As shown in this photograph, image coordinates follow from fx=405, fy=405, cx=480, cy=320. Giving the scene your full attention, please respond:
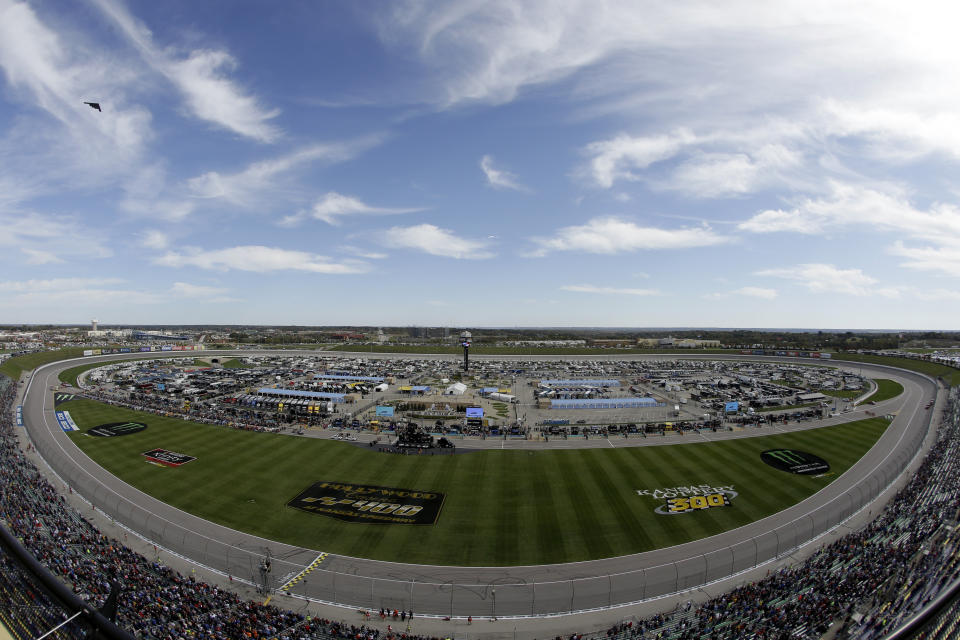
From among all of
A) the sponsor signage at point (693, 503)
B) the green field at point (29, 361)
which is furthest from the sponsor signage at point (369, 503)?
the green field at point (29, 361)

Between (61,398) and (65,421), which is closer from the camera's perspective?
(65,421)

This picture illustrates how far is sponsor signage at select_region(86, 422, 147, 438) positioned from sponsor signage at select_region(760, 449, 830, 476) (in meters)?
66.2

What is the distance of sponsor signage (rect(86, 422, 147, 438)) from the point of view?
4456 centimetres

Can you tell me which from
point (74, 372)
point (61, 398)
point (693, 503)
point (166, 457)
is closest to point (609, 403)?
point (693, 503)

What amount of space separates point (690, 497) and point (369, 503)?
942 inches

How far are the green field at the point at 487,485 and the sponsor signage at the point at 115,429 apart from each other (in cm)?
122

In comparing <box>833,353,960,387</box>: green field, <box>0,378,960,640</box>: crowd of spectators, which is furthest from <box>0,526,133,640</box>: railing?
<box>833,353,960,387</box>: green field

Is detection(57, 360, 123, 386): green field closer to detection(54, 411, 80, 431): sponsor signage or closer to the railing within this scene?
detection(54, 411, 80, 431): sponsor signage

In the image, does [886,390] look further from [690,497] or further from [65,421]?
[65,421]

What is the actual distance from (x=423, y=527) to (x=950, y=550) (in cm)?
2708

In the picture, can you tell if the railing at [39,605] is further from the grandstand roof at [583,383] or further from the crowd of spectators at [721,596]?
the grandstand roof at [583,383]

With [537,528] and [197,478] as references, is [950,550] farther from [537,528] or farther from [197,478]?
[197,478]

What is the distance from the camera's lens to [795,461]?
37531 millimetres

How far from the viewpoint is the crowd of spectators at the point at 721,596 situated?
17266mm
